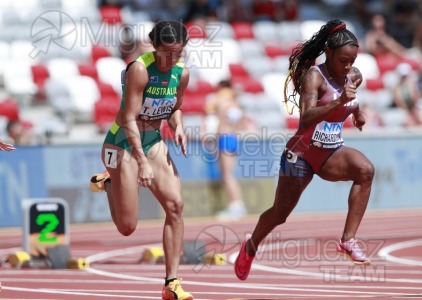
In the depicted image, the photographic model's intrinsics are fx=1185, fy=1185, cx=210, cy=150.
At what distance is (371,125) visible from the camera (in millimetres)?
20031

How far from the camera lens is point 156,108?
30.9 ft

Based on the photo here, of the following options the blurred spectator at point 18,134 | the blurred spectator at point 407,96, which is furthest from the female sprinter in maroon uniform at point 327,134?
the blurred spectator at point 407,96

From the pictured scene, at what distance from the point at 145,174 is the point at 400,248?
5635 mm

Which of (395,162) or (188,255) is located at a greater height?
(395,162)

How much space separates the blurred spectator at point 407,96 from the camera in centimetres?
2066

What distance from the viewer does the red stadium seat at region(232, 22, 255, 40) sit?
23219mm

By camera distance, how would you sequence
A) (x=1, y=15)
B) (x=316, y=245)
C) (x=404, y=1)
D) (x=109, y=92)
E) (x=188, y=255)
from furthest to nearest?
(x=404, y=1) < (x=1, y=15) < (x=109, y=92) < (x=316, y=245) < (x=188, y=255)

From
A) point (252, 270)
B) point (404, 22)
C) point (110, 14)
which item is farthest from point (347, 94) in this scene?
point (404, 22)

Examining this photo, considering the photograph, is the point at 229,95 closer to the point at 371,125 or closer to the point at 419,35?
the point at 371,125

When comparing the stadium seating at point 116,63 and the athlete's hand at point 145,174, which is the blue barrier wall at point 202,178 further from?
the athlete's hand at point 145,174

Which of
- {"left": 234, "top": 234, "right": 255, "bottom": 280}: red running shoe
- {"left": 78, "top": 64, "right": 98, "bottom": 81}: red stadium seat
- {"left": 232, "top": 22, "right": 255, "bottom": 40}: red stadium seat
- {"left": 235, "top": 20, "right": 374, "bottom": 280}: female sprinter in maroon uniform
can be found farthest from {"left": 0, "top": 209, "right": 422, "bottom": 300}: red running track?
{"left": 232, "top": 22, "right": 255, "bottom": 40}: red stadium seat

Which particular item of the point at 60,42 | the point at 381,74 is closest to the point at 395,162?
the point at 381,74

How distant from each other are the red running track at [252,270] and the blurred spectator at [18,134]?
51.4 inches

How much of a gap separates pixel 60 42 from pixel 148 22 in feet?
7.43
